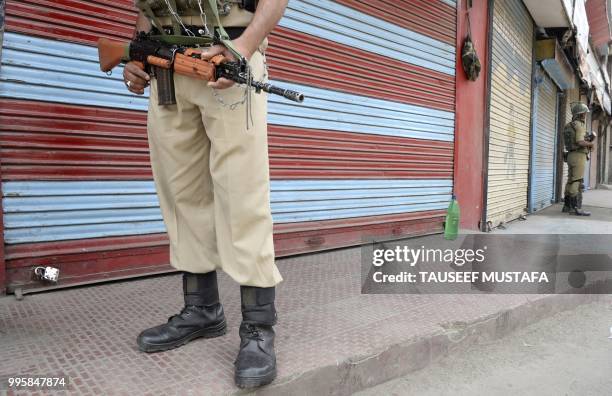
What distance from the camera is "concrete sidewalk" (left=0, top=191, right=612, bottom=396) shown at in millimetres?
1707

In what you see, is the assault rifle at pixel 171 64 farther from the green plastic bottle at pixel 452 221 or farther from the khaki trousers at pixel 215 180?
the green plastic bottle at pixel 452 221

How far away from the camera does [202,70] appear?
5.18 feet

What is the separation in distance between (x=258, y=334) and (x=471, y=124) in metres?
5.08

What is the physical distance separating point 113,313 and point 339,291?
142 cm

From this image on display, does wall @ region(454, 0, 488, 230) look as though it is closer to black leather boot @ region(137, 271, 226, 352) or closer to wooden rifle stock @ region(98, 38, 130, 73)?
black leather boot @ region(137, 271, 226, 352)

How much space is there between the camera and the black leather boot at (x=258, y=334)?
5.48 feet

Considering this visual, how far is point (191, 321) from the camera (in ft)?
6.41

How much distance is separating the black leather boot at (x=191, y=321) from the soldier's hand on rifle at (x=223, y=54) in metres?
0.83

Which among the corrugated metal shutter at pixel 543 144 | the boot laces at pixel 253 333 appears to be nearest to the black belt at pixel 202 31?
the boot laces at pixel 253 333

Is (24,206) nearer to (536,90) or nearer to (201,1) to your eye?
(201,1)

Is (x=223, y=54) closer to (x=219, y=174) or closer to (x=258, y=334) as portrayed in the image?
(x=219, y=174)

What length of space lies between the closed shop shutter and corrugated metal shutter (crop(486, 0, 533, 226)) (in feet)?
4.02

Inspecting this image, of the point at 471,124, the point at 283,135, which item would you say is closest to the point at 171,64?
the point at 283,135

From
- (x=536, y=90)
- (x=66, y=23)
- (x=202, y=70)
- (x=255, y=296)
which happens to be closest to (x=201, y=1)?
(x=202, y=70)
